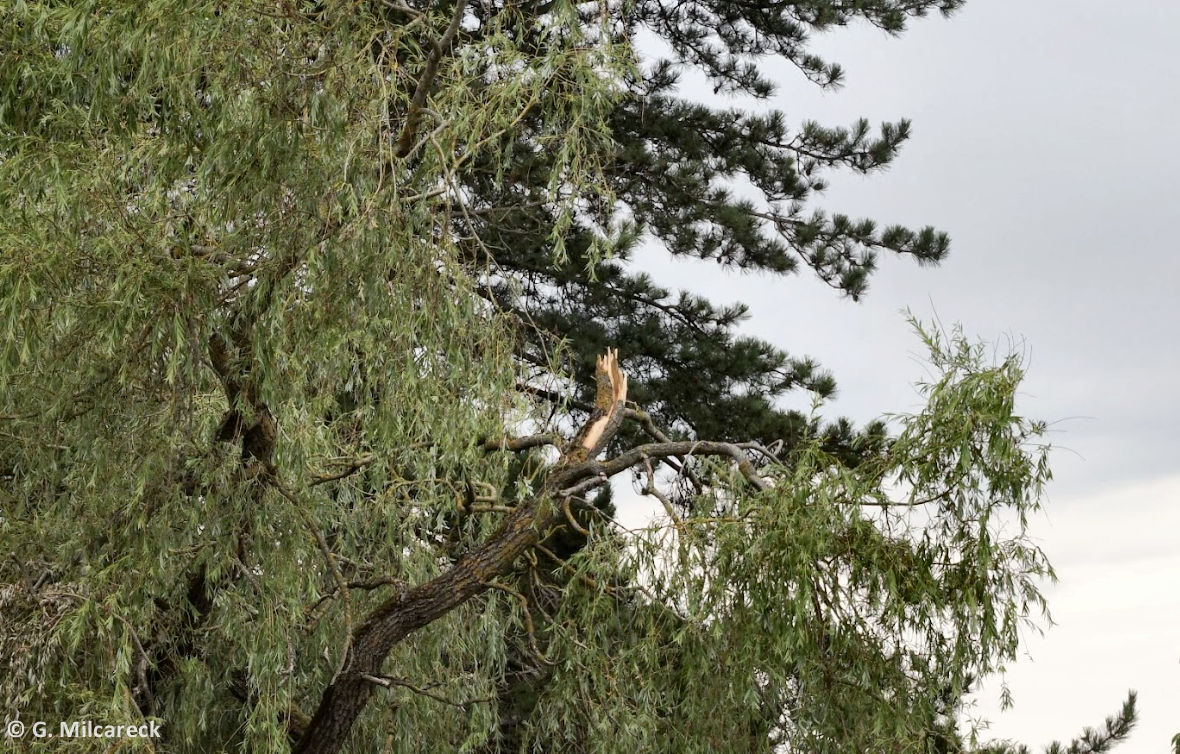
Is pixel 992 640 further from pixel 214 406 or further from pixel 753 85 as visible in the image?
pixel 753 85

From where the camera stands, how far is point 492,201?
721cm

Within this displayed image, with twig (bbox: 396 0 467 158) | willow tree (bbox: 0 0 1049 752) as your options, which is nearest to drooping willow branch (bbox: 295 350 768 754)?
willow tree (bbox: 0 0 1049 752)

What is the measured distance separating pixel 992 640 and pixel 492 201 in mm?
4434

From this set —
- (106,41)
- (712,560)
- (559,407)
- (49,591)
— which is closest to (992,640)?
(712,560)

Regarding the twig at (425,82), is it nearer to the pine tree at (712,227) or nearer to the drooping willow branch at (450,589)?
the drooping willow branch at (450,589)

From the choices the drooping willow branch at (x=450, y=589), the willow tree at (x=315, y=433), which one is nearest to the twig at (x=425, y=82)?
the willow tree at (x=315, y=433)

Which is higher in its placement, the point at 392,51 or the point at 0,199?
the point at 392,51

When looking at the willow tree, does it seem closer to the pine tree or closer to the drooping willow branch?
the drooping willow branch

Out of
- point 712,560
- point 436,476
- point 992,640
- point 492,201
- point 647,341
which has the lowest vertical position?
point 992,640

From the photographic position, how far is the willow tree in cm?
347

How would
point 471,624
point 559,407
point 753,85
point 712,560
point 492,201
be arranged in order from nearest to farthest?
1. point 712,560
2. point 559,407
3. point 471,624
4. point 492,201
5. point 753,85

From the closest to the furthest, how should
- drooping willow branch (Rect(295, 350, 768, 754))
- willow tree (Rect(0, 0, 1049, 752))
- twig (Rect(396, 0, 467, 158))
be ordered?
willow tree (Rect(0, 0, 1049, 752))
twig (Rect(396, 0, 467, 158))
drooping willow branch (Rect(295, 350, 768, 754))

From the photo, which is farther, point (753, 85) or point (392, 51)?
point (753, 85)

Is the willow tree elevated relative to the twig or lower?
lower
